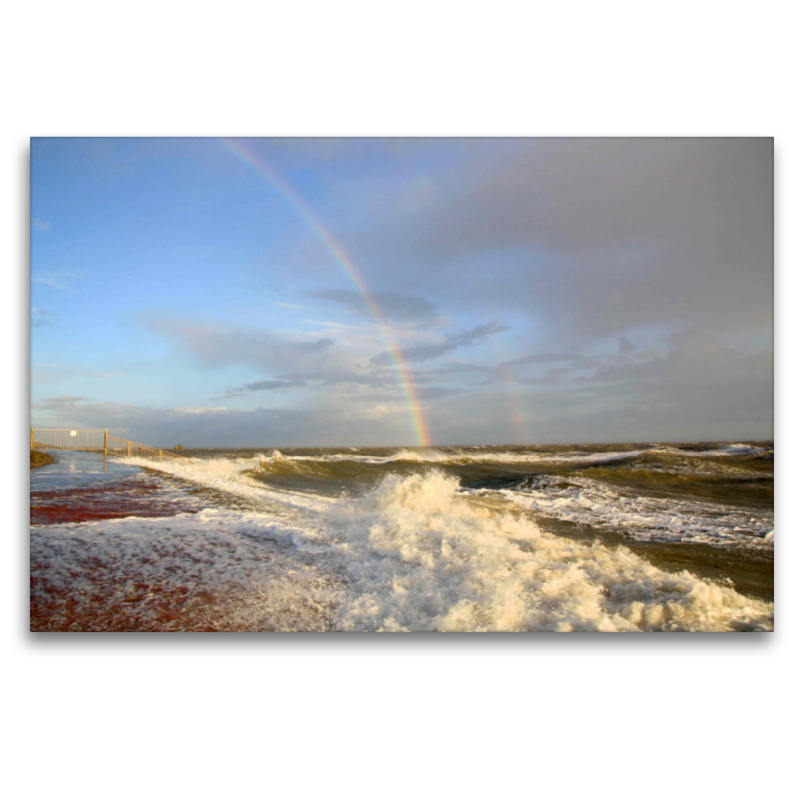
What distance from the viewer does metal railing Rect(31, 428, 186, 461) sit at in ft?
8.89

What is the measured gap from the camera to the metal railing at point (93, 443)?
2709mm

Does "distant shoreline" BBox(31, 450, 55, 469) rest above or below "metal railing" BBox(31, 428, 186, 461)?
below

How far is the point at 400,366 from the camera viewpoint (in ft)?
10.4

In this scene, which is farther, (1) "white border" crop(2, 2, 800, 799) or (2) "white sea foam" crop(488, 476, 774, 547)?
(2) "white sea foam" crop(488, 476, 774, 547)

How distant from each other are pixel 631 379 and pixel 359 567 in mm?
2229

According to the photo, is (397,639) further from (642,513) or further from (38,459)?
(38,459)

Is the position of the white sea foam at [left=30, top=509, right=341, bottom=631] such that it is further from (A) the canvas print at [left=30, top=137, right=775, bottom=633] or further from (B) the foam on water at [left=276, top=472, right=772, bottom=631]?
(B) the foam on water at [left=276, top=472, right=772, bottom=631]

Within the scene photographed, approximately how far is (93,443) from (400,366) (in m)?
2.10

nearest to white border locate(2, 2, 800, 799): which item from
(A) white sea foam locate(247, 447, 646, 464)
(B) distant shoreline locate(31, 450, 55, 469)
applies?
(B) distant shoreline locate(31, 450, 55, 469)

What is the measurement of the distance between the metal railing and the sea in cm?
12

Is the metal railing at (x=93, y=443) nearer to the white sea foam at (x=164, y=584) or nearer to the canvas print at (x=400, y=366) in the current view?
the canvas print at (x=400, y=366)

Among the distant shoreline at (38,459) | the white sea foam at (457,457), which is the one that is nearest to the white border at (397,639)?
the distant shoreline at (38,459)

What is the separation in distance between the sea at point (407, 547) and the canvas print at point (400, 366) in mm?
19
